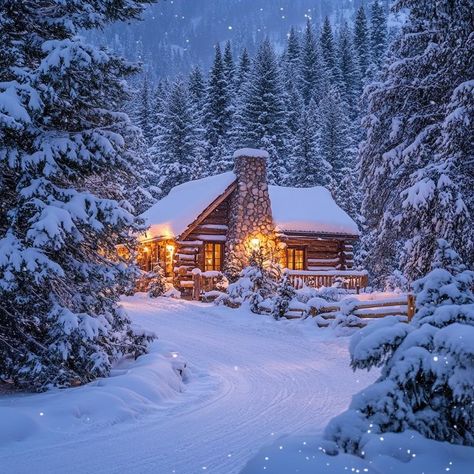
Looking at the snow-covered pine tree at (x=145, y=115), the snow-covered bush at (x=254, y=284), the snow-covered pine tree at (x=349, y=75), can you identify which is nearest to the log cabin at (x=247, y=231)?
the snow-covered bush at (x=254, y=284)

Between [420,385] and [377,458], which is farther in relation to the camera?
[420,385]

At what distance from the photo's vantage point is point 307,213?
3011cm

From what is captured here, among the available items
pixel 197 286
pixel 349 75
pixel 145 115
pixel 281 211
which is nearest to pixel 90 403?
pixel 197 286

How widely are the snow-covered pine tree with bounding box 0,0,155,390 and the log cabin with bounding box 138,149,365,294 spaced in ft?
55.9

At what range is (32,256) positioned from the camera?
8.05 m

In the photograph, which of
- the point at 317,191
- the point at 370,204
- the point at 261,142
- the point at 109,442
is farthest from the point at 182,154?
the point at 109,442

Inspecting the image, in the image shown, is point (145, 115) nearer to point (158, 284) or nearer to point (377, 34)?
point (377, 34)

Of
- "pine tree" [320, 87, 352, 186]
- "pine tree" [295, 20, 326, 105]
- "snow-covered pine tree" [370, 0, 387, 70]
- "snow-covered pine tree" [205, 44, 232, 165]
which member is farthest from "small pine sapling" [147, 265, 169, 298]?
"snow-covered pine tree" [370, 0, 387, 70]

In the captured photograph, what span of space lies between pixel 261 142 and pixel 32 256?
43.2 m

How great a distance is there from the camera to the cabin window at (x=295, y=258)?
2962 cm

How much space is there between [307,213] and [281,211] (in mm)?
1398

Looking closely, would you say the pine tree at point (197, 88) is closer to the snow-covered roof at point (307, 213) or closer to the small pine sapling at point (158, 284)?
the snow-covered roof at point (307, 213)

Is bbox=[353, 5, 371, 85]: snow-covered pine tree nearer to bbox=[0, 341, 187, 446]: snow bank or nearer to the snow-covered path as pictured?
the snow-covered path

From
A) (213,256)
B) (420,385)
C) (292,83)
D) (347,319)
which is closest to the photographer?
(420,385)
